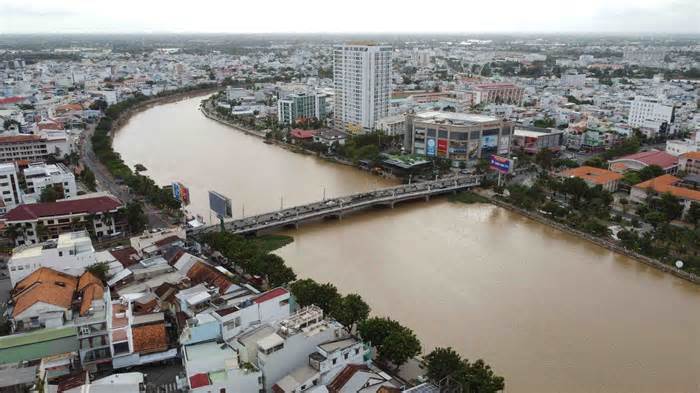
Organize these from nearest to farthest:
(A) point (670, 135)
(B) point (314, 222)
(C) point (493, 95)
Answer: (B) point (314, 222)
(A) point (670, 135)
(C) point (493, 95)

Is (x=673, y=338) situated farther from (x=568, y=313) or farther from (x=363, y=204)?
(x=363, y=204)

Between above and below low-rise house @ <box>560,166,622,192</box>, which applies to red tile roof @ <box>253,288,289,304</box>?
above

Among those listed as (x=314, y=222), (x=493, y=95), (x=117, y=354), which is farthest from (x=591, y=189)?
(x=493, y=95)

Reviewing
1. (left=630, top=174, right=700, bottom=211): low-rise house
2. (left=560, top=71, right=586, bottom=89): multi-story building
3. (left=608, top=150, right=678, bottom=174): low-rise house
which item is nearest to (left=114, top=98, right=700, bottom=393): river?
(left=630, top=174, right=700, bottom=211): low-rise house

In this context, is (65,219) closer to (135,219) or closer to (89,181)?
(135,219)

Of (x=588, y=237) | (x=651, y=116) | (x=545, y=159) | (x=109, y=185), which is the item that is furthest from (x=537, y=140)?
(x=109, y=185)

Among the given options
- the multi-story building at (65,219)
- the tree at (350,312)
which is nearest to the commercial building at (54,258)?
the multi-story building at (65,219)

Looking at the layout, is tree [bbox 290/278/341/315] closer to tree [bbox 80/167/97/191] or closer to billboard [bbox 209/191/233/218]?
billboard [bbox 209/191/233/218]
